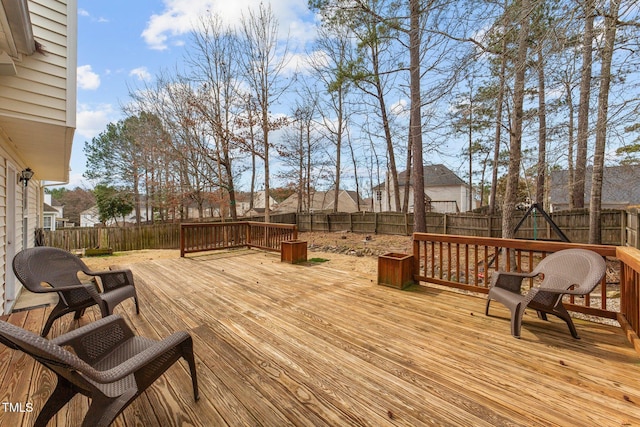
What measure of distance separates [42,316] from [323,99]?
51.4 feet

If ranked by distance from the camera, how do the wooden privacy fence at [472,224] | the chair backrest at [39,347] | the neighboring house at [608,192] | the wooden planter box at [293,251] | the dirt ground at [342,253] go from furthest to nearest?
the wooden privacy fence at [472,224] → the dirt ground at [342,253] → the neighboring house at [608,192] → the wooden planter box at [293,251] → the chair backrest at [39,347]

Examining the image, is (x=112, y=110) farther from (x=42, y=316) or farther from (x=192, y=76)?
(x=42, y=316)

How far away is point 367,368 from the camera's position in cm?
204

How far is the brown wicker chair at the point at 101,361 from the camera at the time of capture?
41.2 inches

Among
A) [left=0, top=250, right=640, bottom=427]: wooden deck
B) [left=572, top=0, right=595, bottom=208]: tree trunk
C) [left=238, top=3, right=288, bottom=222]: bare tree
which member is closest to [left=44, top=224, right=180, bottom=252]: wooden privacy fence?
[left=238, top=3, right=288, bottom=222]: bare tree

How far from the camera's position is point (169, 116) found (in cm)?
1218

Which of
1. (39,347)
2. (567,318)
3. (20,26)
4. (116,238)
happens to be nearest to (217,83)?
(116,238)

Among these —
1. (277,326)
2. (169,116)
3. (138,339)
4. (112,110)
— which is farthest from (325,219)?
(138,339)

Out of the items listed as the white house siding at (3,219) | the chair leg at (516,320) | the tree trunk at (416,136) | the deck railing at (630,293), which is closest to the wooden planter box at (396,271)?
the chair leg at (516,320)

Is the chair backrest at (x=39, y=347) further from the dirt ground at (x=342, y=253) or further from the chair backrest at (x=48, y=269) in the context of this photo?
the dirt ground at (x=342, y=253)

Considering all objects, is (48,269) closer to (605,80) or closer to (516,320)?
(516,320)

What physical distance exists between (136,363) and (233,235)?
641 cm

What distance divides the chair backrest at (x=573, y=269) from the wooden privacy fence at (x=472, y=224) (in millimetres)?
5671

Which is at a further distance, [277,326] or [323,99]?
[323,99]
